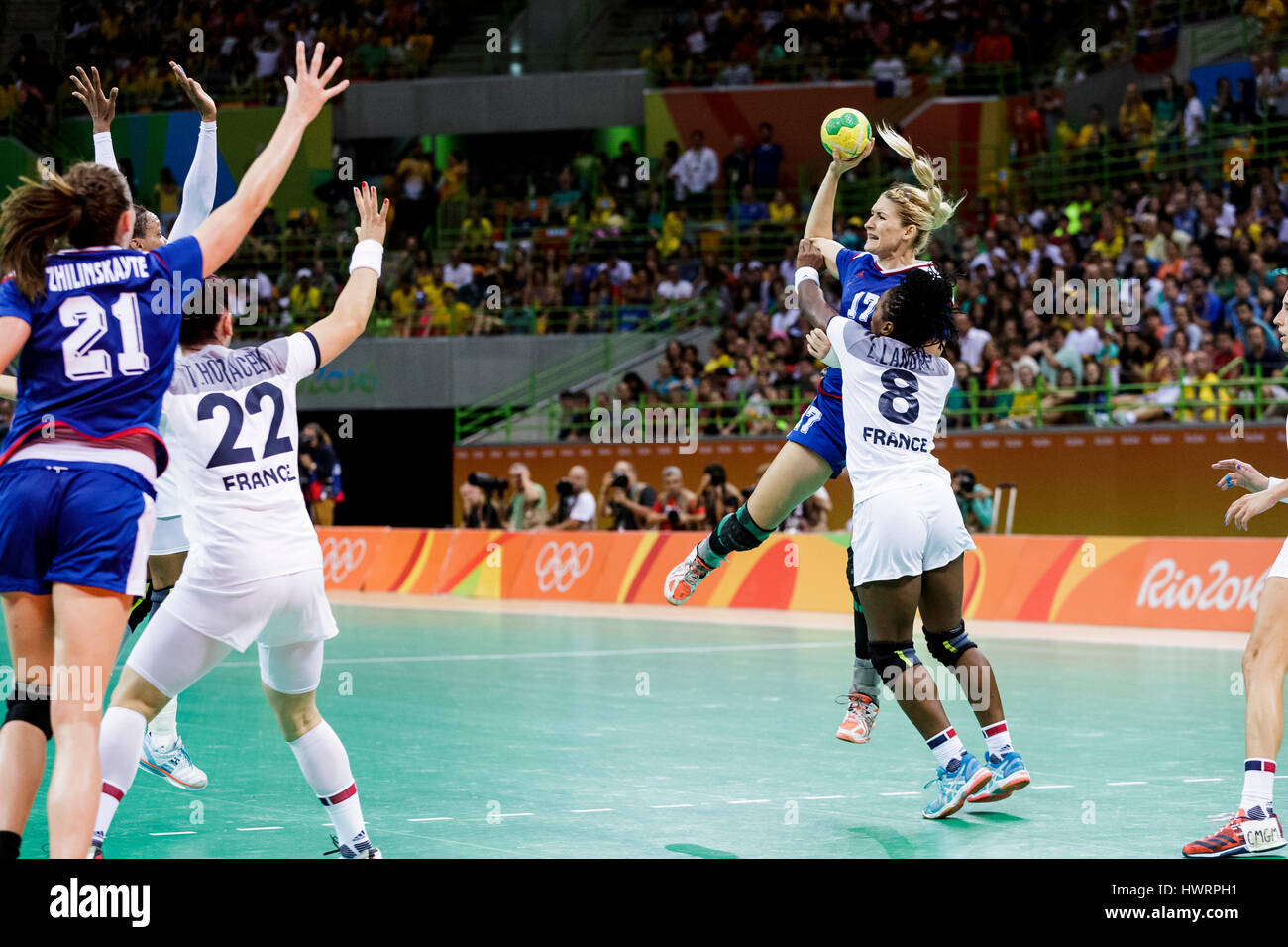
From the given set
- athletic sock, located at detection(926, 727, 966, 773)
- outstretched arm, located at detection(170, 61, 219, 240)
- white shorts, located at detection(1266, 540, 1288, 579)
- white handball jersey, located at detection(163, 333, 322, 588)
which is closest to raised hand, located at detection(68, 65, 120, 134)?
outstretched arm, located at detection(170, 61, 219, 240)

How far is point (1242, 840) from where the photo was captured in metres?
6.50

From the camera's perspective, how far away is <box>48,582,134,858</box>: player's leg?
5.08 metres

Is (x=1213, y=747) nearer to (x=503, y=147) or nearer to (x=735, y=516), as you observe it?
Answer: (x=735, y=516)

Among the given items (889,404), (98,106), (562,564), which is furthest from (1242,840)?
(562,564)

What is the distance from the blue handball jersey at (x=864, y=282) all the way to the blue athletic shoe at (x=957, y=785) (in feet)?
7.11

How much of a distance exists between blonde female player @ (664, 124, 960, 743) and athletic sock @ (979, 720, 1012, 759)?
0.88 metres

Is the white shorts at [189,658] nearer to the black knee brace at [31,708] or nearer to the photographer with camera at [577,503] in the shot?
the black knee brace at [31,708]

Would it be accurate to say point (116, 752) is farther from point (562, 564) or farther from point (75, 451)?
point (562, 564)

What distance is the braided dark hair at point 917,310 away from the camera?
7.46 meters

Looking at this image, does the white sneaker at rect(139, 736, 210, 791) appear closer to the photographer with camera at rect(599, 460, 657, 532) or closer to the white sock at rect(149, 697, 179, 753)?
the white sock at rect(149, 697, 179, 753)

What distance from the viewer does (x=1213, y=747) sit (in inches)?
383

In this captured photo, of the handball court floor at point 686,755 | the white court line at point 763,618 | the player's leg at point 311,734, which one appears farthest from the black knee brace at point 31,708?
the white court line at point 763,618

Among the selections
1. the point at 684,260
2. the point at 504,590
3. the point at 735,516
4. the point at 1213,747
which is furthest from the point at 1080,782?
the point at 684,260
